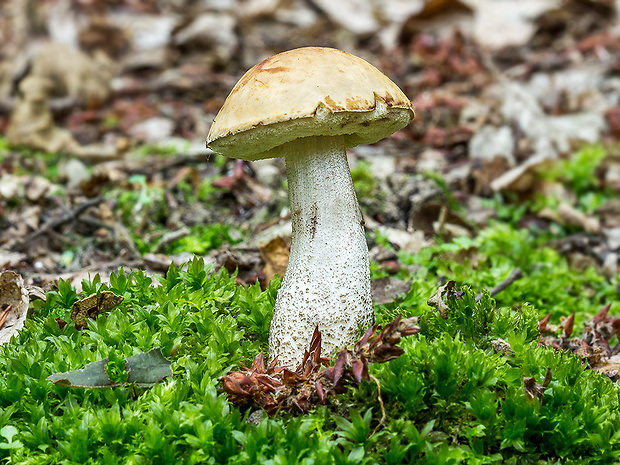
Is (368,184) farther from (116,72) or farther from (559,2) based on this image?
(559,2)

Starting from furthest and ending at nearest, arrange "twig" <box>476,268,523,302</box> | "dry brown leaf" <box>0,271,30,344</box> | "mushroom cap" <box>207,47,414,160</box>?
1. "twig" <box>476,268,523,302</box>
2. "dry brown leaf" <box>0,271,30,344</box>
3. "mushroom cap" <box>207,47,414,160</box>

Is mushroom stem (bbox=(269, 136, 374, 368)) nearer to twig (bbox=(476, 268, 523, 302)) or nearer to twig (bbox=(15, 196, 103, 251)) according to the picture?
twig (bbox=(476, 268, 523, 302))

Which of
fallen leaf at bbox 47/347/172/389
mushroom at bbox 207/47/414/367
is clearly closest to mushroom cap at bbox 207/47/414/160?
mushroom at bbox 207/47/414/367

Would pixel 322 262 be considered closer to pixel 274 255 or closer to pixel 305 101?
pixel 305 101

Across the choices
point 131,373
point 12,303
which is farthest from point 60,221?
point 131,373

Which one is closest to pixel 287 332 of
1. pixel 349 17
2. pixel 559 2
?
pixel 349 17

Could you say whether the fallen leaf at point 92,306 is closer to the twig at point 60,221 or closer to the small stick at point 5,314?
the small stick at point 5,314

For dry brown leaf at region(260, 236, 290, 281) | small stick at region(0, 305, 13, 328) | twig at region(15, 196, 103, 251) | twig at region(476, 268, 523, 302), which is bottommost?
twig at region(476, 268, 523, 302)

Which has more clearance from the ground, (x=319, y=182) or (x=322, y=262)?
(x=319, y=182)
